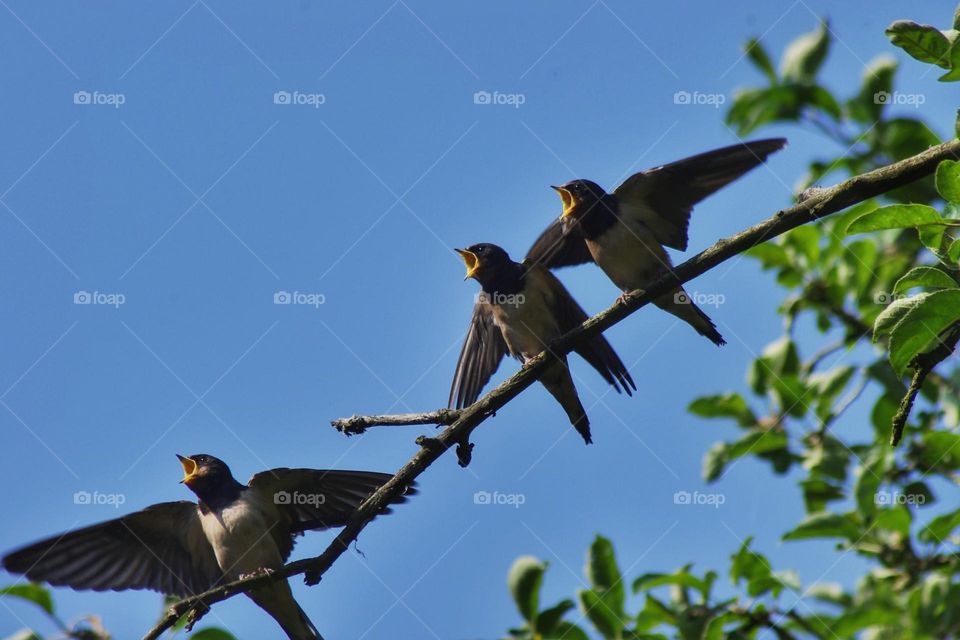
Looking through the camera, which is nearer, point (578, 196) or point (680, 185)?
point (680, 185)

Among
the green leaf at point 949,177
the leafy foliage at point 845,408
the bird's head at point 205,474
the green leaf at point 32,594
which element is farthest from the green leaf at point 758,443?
the green leaf at point 32,594

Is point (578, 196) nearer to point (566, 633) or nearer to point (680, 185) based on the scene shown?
point (680, 185)

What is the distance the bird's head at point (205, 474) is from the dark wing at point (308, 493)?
0.31 metres

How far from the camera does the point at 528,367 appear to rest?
354cm

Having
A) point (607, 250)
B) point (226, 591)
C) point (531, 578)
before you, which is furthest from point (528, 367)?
point (607, 250)

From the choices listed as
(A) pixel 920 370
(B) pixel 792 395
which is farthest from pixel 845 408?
(A) pixel 920 370

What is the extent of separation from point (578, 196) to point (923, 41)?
3441 mm

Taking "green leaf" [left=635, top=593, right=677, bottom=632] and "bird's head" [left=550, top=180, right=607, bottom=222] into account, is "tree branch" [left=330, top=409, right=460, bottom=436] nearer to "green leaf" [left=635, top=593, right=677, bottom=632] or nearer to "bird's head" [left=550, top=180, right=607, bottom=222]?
"green leaf" [left=635, top=593, right=677, bottom=632]

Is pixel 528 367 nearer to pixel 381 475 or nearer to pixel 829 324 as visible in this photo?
pixel 381 475

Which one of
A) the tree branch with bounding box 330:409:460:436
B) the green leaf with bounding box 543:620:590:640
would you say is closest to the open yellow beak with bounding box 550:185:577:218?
the green leaf with bounding box 543:620:590:640

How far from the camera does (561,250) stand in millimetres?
7270

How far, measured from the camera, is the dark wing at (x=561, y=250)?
713 centimetres

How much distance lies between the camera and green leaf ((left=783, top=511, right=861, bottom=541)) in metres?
5.41

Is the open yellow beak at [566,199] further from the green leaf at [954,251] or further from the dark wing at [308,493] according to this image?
the green leaf at [954,251]
